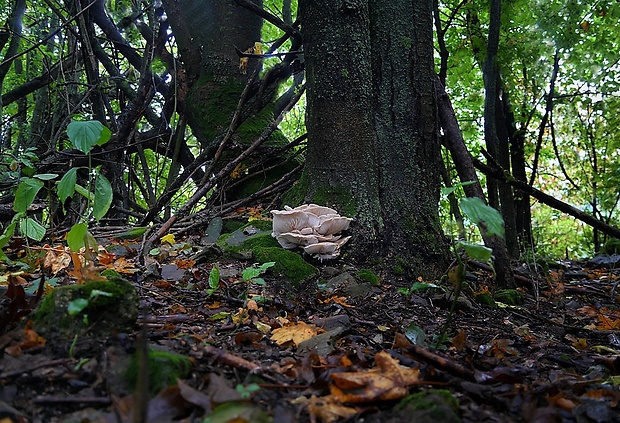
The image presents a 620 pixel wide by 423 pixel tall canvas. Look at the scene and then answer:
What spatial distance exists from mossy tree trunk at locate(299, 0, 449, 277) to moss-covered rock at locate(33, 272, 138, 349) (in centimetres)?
177

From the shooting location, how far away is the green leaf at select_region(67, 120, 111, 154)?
1.86 metres

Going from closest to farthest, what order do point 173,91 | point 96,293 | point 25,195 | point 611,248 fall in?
point 96,293 < point 25,195 < point 173,91 < point 611,248

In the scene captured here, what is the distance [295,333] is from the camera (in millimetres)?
1949

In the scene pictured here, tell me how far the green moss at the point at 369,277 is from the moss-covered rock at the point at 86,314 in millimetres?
1532

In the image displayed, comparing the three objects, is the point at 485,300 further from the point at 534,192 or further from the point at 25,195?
the point at 25,195

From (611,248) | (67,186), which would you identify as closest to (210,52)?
(67,186)

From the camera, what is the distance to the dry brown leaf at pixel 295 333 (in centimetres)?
189

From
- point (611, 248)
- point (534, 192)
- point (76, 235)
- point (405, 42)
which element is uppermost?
point (405, 42)

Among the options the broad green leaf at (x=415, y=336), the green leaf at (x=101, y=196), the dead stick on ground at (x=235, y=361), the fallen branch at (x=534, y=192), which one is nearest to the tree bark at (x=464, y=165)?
the fallen branch at (x=534, y=192)

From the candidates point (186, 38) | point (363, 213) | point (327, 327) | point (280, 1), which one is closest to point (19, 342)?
point (327, 327)

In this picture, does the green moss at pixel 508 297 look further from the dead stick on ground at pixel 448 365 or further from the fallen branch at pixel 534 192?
the dead stick on ground at pixel 448 365

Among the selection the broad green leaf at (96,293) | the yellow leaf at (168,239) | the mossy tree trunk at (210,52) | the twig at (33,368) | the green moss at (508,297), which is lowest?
the green moss at (508,297)

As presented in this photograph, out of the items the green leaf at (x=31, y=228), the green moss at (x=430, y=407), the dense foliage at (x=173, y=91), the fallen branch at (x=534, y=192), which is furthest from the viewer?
the dense foliage at (x=173, y=91)

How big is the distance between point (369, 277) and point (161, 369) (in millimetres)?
1725
